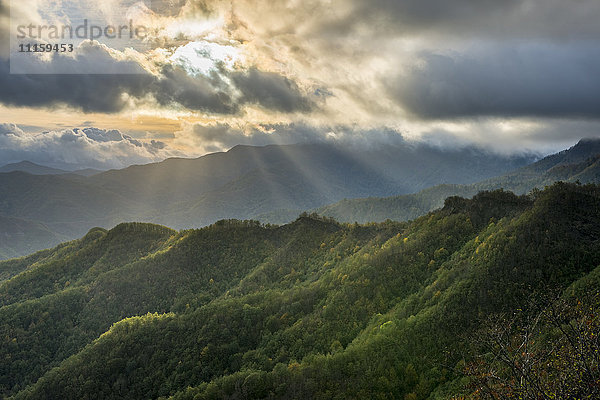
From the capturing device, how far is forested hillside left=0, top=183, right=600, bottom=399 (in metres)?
94.1

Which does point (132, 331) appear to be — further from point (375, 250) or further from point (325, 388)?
point (375, 250)

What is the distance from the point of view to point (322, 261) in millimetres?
195375

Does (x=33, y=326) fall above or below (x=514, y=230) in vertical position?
below

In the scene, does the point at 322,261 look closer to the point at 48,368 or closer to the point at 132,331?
the point at 132,331

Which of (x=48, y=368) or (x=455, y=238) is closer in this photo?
(x=455, y=238)

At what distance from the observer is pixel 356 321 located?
12781 cm

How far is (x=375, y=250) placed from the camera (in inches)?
6565

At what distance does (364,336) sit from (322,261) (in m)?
82.9

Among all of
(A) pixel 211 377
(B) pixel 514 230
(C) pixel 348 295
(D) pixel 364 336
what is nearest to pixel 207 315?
(A) pixel 211 377

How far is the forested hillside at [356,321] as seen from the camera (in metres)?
94.1

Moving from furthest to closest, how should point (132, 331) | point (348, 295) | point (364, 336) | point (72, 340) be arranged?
point (72, 340)
point (132, 331)
point (348, 295)
point (364, 336)

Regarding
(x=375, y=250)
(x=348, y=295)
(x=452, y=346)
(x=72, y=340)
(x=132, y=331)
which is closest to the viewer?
(x=452, y=346)

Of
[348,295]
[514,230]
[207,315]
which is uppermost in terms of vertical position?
[514,230]

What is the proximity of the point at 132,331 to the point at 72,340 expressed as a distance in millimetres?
63471
